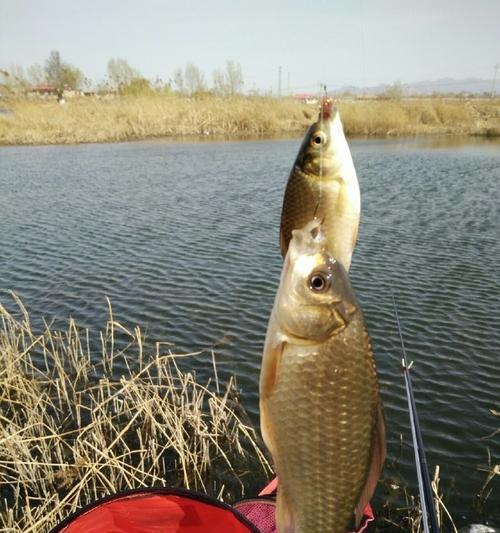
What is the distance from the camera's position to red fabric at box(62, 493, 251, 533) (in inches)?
123

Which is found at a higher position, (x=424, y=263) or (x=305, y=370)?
(x=305, y=370)

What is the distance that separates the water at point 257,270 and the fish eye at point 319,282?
462 cm

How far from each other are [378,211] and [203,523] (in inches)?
535

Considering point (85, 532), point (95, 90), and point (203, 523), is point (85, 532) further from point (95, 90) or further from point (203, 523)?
point (95, 90)

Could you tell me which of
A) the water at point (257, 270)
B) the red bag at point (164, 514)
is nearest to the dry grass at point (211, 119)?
the water at point (257, 270)

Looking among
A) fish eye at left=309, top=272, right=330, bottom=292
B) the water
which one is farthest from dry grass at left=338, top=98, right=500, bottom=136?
fish eye at left=309, top=272, right=330, bottom=292

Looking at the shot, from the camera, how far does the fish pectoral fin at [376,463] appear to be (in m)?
1.63

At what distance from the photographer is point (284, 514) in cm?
171

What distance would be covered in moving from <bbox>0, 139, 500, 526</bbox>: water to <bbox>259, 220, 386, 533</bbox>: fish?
419 cm

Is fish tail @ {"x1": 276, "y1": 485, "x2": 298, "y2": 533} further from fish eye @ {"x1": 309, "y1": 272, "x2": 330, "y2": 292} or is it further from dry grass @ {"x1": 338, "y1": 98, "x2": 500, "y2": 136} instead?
dry grass @ {"x1": 338, "y1": 98, "x2": 500, "y2": 136}

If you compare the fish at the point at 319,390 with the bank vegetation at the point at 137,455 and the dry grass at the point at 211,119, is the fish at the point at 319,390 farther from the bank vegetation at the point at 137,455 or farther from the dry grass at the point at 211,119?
the dry grass at the point at 211,119

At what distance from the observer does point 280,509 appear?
171 cm

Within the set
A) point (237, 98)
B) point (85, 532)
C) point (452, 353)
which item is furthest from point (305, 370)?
point (237, 98)

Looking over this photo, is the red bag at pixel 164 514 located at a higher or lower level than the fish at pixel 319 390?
lower
